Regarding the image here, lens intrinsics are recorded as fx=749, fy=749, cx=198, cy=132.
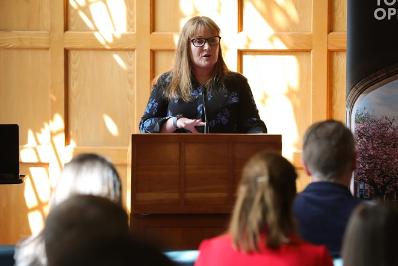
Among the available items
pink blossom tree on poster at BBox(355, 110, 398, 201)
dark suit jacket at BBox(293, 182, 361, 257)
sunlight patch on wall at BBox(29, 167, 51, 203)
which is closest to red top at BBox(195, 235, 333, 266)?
dark suit jacket at BBox(293, 182, 361, 257)

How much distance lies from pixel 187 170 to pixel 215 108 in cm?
72

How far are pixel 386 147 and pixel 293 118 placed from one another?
1.12 m

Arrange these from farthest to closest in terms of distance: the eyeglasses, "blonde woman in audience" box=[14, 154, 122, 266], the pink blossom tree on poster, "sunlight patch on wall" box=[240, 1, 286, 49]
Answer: "sunlight patch on wall" box=[240, 1, 286, 49] → the pink blossom tree on poster → the eyeglasses → "blonde woman in audience" box=[14, 154, 122, 266]

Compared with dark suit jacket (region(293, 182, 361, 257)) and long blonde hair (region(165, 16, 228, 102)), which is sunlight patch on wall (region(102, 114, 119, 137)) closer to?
long blonde hair (region(165, 16, 228, 102))

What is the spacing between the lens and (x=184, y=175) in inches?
109

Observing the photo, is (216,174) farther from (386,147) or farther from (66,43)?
(66,43)

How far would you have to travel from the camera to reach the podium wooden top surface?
276cm

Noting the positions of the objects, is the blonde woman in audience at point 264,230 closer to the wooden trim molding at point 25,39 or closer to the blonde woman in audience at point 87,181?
the blonde woman in audience at point 87,181

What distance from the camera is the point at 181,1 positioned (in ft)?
17.1

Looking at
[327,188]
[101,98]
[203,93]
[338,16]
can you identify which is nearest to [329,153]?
Answer: [327,188]

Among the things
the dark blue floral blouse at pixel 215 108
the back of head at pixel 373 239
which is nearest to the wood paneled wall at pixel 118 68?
the dark blue floral blouse at pixel 215 108

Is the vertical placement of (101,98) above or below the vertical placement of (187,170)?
above

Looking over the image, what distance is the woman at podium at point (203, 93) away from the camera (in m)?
3.43

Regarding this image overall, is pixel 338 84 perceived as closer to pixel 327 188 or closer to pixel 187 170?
pixel 187 170
